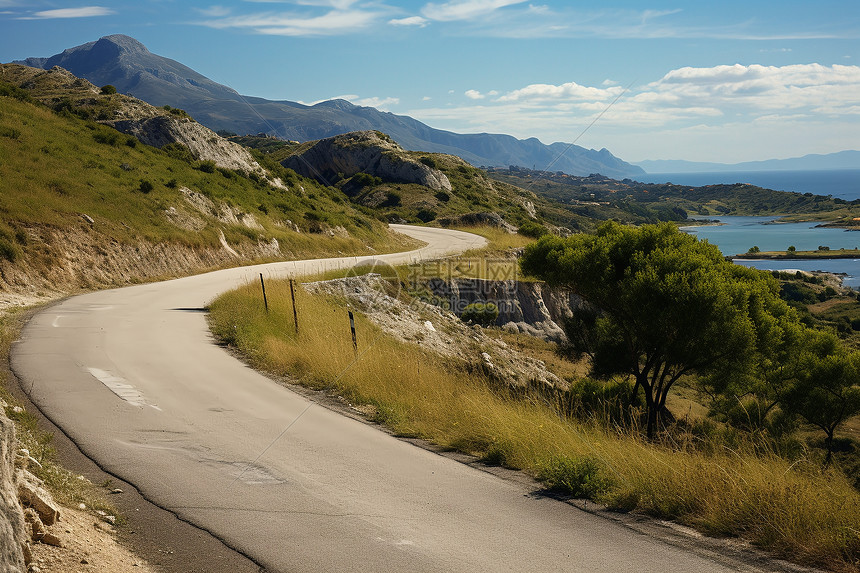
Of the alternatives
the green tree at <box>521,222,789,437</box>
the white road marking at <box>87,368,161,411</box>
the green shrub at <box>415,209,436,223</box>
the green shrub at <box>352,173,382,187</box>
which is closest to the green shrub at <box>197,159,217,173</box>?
the green tree at <box>521,222,789,437</box>

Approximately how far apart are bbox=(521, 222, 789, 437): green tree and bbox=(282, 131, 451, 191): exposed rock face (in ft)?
195

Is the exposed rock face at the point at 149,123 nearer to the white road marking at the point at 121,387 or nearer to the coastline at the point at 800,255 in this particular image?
the white road marking at the point at 121,387

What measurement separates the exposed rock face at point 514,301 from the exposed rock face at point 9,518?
24776 mm

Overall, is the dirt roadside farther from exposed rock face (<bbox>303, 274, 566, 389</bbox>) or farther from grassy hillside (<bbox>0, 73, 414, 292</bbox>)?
grassy hillside (<bbox>0, 73, 414, 292</bbox>)

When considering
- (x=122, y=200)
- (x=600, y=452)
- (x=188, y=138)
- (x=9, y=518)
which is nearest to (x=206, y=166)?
(x=188, y=138)

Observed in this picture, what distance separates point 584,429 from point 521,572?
4.23 metres

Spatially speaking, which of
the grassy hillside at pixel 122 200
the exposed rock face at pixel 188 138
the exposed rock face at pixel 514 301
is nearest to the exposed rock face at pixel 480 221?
the grassy hillside at pixel 122 200

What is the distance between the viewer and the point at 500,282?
33750 millimetres

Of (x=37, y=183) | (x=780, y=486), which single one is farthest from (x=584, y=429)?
(x=37, y=183)

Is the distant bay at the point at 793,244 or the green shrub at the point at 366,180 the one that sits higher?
the green shrub at the point at 366,180

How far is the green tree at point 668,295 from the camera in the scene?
18906mm

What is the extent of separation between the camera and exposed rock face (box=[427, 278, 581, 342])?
30.2 meters

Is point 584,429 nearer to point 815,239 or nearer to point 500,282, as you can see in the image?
point 500,282

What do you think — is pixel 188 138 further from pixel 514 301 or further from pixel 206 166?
pixel 514 301
